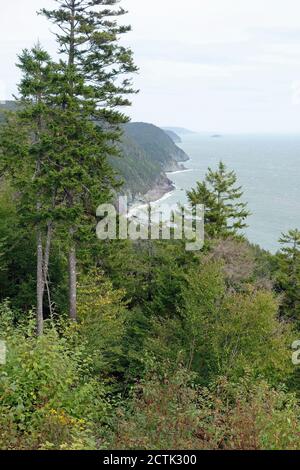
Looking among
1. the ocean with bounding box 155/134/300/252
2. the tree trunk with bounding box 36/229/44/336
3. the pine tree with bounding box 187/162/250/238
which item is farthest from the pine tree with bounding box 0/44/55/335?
the ocean with bounding box 155/134/300/252

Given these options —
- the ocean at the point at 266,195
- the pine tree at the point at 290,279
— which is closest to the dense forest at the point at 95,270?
the pine tree at the point at 290,279

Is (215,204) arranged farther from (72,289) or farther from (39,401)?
(39,401)

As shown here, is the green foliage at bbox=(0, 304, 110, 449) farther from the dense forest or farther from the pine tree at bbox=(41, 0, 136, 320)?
the pine tree at bbox=(41, 0, 136, 320)

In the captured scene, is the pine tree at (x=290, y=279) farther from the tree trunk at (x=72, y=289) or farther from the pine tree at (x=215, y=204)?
the tree trunk at (x=72, y=289)

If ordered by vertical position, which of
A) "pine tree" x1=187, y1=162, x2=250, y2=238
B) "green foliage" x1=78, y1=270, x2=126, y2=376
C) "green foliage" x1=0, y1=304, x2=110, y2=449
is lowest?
"green foliage" x1=78, y1=270, x2=126, y2=376

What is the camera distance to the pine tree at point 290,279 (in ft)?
97.5

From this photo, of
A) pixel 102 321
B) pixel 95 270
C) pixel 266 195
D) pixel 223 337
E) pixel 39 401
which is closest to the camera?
pixel 39 401

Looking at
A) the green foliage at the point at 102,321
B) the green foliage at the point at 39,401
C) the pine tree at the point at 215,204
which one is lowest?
the green foliage at the point at 102,321

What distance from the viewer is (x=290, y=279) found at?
31203 millimetres

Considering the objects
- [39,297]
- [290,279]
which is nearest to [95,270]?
[39,297]

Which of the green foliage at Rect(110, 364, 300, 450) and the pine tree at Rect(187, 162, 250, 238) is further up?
the pine tree at Rect(187, 162, 250, 238)

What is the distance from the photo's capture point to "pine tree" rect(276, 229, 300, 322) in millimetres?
29711

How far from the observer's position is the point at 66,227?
61.6 feet

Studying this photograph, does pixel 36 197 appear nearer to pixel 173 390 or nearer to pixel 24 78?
pixel 24 78
